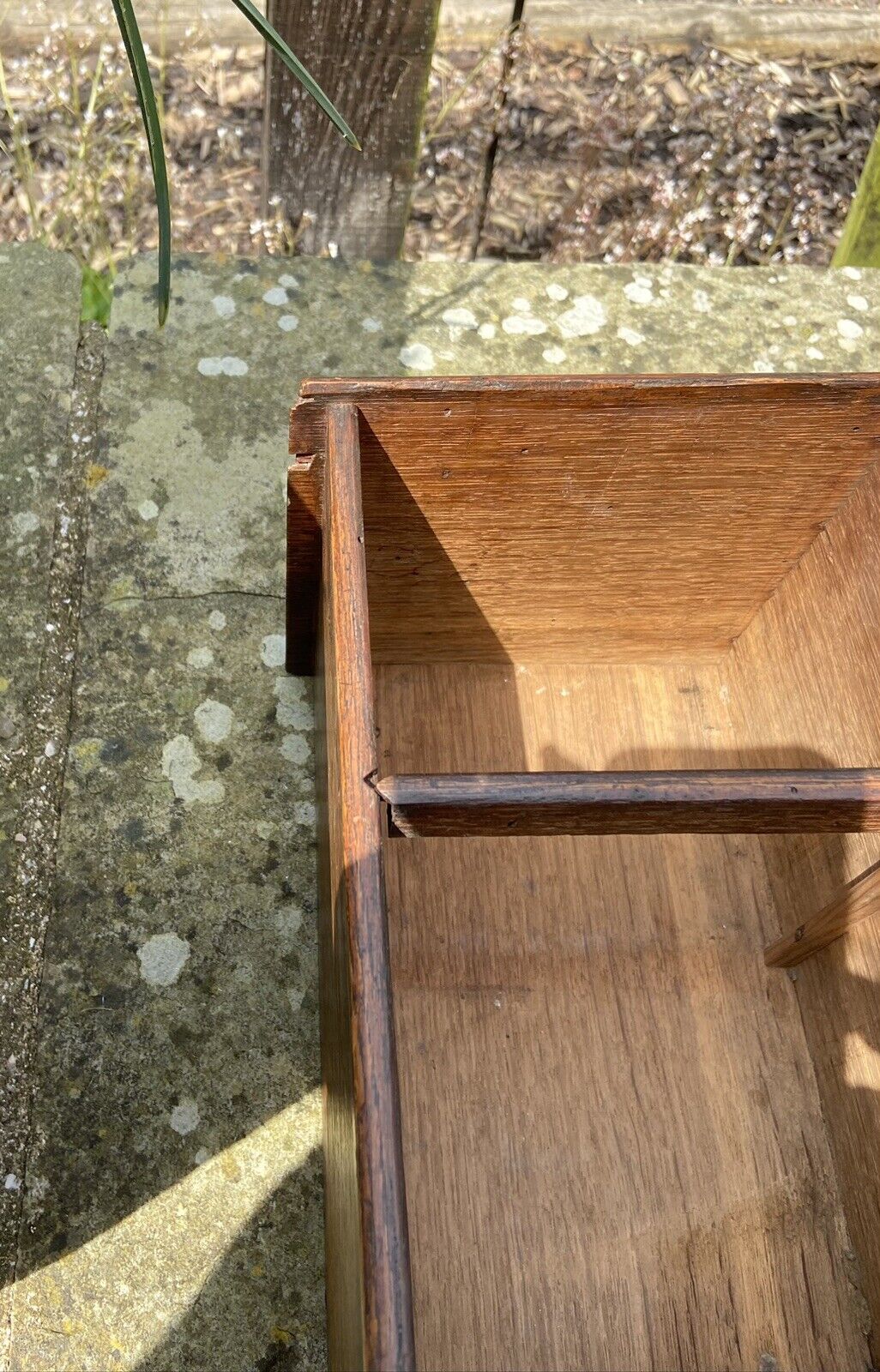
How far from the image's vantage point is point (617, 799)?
128 centimetres

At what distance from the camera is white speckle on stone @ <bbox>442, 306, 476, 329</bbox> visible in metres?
2.41

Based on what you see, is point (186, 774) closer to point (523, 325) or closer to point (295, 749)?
point (295, 749)

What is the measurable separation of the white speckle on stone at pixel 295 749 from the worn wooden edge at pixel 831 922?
77cm

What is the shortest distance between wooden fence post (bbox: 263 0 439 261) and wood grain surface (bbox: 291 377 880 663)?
102 cm

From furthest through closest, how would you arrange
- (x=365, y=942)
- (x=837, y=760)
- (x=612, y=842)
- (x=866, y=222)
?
1. (x=866, y=222)
2. (x=612, y=842)
3. (x=837, y=760)
4. (x=365, y=942)

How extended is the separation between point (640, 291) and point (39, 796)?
63.6 inches

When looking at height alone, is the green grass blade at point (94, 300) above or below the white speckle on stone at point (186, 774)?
above

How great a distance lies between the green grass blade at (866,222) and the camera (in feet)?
8.77

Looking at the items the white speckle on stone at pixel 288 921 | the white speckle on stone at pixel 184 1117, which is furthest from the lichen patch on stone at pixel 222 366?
the white speckle on stone at pixel 184 1117

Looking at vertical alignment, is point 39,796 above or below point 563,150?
below

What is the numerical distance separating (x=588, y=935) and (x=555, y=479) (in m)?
0.68

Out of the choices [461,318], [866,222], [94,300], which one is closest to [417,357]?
[461,318]

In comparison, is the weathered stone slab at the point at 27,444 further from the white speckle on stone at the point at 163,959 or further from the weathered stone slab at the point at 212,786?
the white speckle on stone at the point at 163,959

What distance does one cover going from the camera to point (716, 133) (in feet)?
14.0
